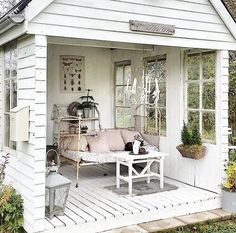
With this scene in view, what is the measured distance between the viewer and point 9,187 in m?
4.37

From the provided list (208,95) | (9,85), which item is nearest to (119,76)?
(208,95)

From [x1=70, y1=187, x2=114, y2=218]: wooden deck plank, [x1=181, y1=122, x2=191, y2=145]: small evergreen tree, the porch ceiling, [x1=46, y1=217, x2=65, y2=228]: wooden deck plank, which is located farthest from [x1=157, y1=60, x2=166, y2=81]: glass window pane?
[x1=46, y1=217, x2=65, y2=228]: wooden deck plank

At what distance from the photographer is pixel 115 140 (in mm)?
6965

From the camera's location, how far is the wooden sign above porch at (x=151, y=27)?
4430mm

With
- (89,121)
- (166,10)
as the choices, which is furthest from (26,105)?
(89,121)

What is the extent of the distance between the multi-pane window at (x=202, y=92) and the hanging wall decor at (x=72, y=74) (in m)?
2.71

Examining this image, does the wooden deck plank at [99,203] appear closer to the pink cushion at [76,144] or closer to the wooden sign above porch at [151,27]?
the pink cushion at [76,144]

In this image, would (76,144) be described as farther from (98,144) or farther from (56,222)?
(56,222)

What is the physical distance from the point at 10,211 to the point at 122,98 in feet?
14.2

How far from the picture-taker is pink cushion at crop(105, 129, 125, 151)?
686cm

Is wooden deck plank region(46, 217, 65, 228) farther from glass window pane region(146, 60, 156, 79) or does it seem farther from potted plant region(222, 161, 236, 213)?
glass window pane region(146, 60, 156, 79)

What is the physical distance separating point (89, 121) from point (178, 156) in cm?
248

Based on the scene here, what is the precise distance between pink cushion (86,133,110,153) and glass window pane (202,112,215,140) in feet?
6.03

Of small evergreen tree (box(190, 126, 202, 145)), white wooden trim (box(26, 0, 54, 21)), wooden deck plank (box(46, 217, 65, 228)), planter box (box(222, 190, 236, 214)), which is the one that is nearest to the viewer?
white wooden trim (box(26, 0, 54, 21))
